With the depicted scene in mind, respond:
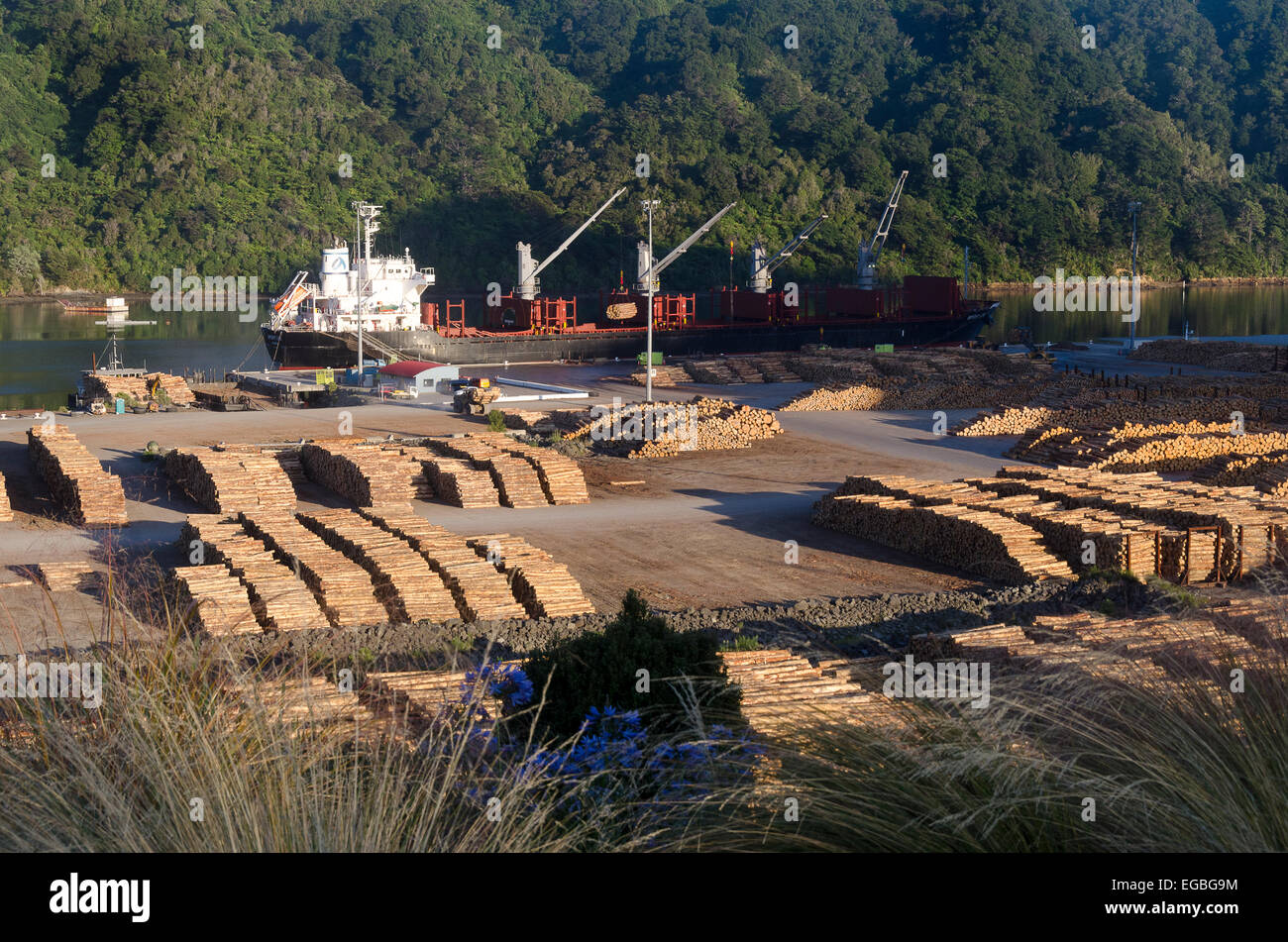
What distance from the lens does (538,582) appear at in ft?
51.4

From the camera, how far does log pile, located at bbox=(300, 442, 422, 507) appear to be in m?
22.8

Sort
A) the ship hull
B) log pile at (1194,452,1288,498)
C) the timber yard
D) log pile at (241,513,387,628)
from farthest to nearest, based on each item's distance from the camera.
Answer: the ship hull < log pile at (1194,452,1288,498) < the timber yard < log pile at (241,513,387,628)

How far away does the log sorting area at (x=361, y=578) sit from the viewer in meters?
14.2

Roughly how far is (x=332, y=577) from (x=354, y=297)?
42.0 metres

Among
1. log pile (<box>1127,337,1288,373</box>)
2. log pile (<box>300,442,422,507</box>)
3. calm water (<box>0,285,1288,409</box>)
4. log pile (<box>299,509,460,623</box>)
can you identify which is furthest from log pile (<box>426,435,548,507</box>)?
log pile (<box>1127,337,1288,373</box>)

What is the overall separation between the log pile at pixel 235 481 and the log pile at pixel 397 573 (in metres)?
3.79

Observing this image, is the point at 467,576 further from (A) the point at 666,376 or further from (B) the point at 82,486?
(A) the point at 666,376

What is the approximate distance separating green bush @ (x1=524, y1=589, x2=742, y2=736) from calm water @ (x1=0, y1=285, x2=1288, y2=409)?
44.7 m

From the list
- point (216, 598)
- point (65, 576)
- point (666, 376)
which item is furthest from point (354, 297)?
point (216, 598)

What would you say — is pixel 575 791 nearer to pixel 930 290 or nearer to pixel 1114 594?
pixel 1114 594

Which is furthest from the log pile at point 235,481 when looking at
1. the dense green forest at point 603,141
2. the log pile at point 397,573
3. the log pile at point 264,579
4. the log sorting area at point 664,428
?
the dense green forest at point 603,141

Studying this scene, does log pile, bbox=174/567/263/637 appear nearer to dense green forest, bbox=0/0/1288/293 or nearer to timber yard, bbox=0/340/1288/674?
timber yard, bbox=0/340/1288/674

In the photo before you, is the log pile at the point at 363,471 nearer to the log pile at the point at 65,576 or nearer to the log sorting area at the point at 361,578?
the log sorting area at the point at 361,578

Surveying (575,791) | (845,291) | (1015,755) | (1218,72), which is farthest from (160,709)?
(1218,72)
